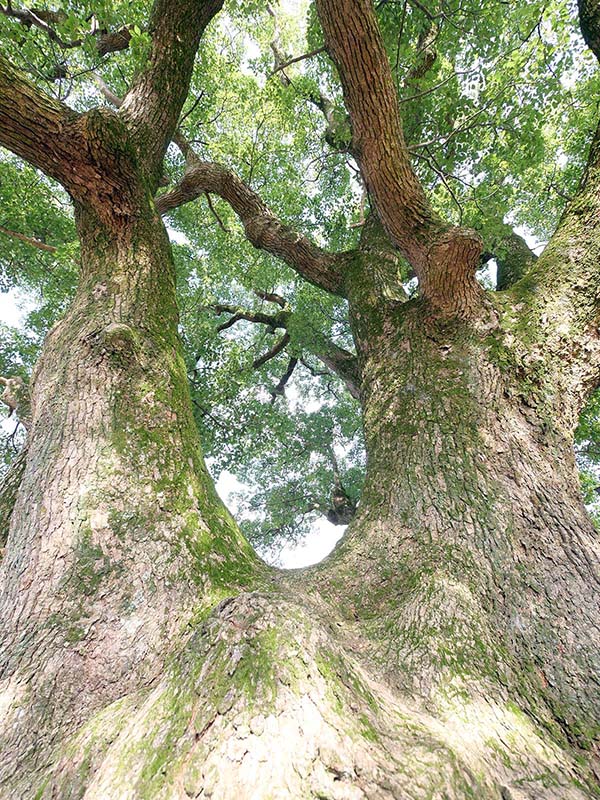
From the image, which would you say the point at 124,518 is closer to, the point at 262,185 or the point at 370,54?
the point at 370,54

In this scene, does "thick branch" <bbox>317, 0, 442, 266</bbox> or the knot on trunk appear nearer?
"thick branch" <bbox>317, 0, 442, 266</bbox>

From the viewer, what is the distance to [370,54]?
293 centimetres

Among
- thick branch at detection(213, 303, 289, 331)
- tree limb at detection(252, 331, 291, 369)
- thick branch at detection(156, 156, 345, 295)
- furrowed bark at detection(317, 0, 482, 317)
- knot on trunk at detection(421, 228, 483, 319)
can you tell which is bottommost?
knot on trunk at detection(421, 228, 483, 319)

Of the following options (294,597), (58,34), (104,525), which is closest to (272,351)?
(58,34)

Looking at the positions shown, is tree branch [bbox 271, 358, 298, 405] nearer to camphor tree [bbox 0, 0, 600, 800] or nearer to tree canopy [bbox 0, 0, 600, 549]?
tree canopy [bbox 0, 0, 600, 549]

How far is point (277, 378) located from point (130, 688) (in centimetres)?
937

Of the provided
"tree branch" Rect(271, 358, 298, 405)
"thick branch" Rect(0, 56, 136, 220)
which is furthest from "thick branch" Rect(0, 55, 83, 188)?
"tree branch" Rect(271, 358, 298, 405)

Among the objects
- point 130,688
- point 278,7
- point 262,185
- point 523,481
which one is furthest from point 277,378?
point 130,688

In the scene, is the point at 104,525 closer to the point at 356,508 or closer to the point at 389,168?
the point at 356,508

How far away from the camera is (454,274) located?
3287 mm

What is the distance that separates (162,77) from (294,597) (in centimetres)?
466

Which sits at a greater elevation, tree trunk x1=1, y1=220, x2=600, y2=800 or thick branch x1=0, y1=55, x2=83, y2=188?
thick branch x1=0, y1=55, x2=83, y2=188

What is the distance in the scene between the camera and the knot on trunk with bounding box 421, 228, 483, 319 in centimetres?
314

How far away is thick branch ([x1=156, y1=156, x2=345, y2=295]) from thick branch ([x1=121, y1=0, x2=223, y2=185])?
82 cm
